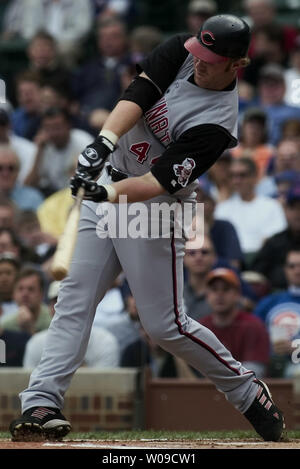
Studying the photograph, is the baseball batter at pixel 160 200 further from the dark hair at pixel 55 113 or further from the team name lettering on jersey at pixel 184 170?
the dark hair at pixel 55 113

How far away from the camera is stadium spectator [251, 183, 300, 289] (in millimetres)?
8117

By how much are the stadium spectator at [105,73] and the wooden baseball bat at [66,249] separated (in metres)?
6.55

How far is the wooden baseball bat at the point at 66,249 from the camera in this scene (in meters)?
4.21

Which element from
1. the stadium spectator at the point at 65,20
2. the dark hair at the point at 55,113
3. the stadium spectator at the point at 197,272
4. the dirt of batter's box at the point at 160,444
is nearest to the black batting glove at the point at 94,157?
the dirt of batter's box at the point at 160,444

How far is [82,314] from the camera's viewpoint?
4852mm

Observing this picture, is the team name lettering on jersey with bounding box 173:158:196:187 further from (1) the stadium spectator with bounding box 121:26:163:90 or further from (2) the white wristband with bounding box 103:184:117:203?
(1) the stadium spectator with bounding box 121:26:163:90

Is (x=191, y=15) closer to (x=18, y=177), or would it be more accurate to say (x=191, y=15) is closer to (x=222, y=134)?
(x=18, y=177)

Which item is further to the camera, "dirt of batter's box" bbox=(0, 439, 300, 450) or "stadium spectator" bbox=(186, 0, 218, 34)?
"stadium spectator" bbox=(186, 0, 218, 34)

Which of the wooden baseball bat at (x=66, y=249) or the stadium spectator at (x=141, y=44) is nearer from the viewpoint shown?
the wooden baseball bat at (x=66, y=249)

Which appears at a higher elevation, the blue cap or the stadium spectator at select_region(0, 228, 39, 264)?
the blue cap

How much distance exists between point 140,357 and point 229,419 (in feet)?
2.46

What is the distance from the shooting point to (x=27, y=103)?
1108 centimetres

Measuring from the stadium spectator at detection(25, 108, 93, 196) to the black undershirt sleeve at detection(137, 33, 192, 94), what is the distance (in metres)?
5.04

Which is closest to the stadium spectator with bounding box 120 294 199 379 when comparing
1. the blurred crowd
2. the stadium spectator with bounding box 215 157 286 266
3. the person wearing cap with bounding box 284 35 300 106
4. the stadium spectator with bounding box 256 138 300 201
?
the blurred crowd
